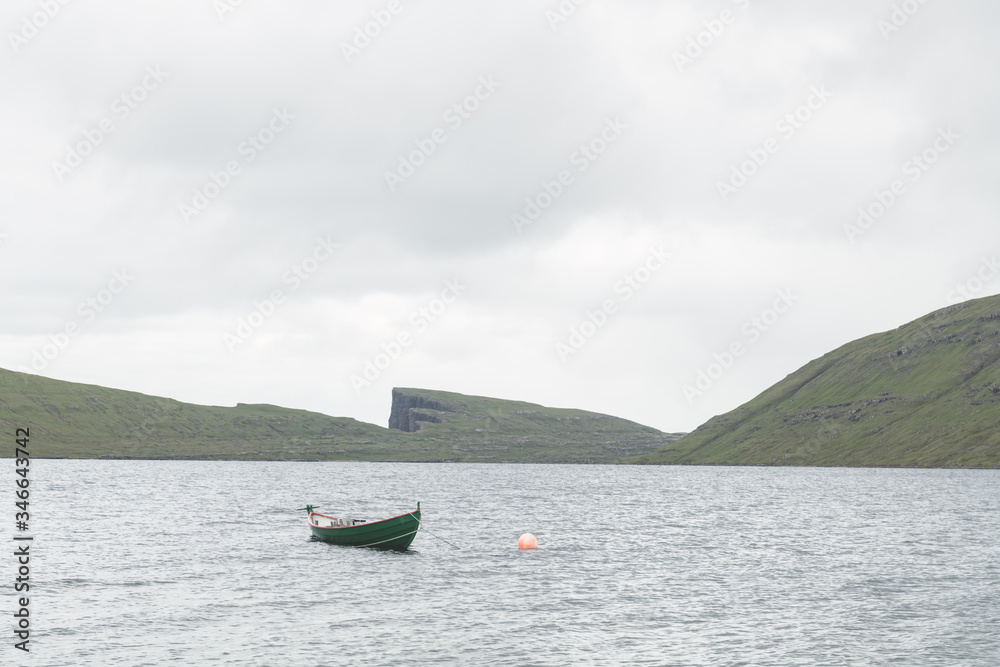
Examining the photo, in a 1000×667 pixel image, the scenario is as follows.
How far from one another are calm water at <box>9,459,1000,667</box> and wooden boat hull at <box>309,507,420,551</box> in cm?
158

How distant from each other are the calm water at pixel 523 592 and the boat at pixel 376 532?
159 cm

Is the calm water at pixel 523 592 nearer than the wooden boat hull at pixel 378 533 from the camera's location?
Yes

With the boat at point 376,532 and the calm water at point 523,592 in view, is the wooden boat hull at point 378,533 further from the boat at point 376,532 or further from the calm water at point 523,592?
the calm water at point 523,592

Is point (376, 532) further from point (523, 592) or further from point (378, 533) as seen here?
point (523, 592)

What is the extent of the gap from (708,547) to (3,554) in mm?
58139

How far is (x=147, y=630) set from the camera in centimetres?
3888

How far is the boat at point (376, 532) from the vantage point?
69.8m

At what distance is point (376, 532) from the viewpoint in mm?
71688

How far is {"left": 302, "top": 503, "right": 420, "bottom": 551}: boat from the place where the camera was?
69812 mm

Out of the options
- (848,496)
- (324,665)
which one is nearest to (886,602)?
(324,665)

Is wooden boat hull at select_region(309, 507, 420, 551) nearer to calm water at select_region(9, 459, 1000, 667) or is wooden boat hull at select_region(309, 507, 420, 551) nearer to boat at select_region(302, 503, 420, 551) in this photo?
boat at select_region(302, 503, 420, 551)

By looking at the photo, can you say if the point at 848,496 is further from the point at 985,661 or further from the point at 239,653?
the point at 239,653

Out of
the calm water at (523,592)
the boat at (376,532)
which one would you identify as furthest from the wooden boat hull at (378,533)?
the calm water at (523,592)

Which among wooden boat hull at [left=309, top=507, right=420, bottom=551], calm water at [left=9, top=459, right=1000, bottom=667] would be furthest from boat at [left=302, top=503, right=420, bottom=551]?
calm water at [left=9, top=459, right=1000, bottom=667]
